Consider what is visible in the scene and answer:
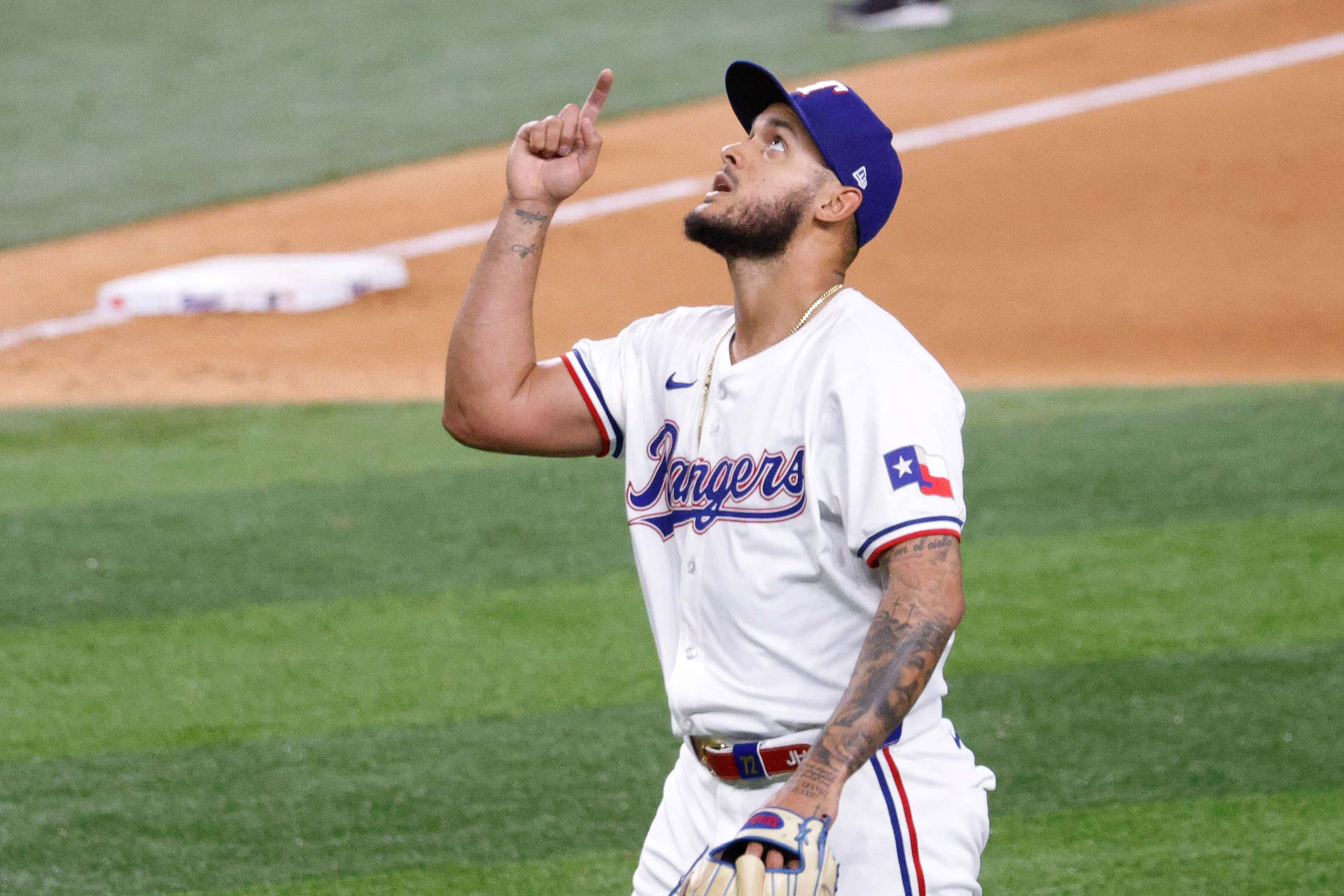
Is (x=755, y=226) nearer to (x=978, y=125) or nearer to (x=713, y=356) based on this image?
(x=713, y=356)

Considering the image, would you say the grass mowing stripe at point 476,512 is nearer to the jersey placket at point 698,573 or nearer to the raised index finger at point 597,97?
the raised index finger at point 597,97

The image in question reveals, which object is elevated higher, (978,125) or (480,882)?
(978,125)

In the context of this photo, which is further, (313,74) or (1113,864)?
(313,74)

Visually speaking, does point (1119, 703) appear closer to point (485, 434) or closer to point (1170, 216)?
point (485, 434)

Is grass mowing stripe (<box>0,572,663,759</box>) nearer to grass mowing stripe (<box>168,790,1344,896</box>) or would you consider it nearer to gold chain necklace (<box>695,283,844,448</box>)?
grass mowing stripe (<box>168,790,1344,896</box>)

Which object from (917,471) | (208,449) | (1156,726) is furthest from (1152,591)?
(208,449)

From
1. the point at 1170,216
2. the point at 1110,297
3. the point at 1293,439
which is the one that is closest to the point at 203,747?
the point at 1293,439

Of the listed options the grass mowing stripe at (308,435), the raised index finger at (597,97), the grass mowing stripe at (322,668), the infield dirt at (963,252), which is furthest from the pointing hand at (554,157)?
the infield dirt at (963,252)

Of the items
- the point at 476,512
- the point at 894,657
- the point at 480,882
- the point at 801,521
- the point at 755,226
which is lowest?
the point at 480,882

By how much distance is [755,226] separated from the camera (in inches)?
109

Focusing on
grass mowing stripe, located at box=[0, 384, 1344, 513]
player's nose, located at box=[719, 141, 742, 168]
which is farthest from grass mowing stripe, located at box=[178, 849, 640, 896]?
grass mowing stripe, located at box=[0, 384, 1344, 513]

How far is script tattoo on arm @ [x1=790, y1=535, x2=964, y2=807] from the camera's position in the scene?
2.32 m

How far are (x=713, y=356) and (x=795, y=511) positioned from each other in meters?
0.37

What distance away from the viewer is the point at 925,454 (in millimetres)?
2463
